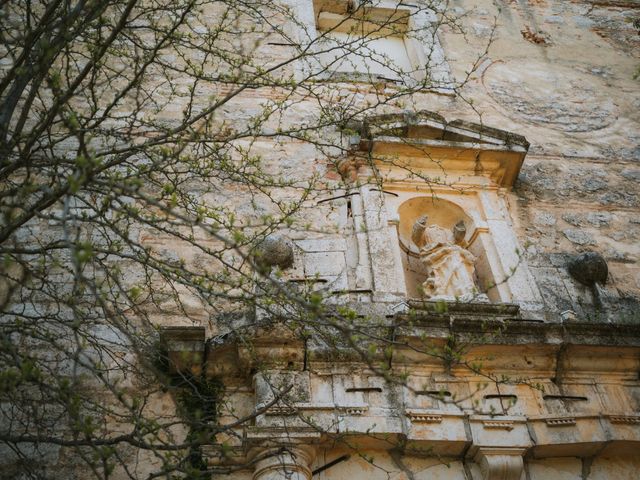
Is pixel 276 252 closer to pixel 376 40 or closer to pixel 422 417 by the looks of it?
pixel 422 417

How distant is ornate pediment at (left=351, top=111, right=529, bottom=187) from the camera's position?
5.21 metres

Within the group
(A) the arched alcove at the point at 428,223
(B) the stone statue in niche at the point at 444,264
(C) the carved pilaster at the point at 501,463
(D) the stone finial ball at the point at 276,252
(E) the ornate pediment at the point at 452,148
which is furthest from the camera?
(E) the ornate pediment at the point at 452,148

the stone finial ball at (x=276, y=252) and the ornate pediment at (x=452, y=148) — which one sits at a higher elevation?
the ornate pediment at (x=452, y=148)

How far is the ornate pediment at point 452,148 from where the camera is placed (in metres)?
5.21

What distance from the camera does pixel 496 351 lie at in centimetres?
396

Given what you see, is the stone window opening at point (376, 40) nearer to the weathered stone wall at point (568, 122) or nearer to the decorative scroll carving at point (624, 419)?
the weathered stone wall at point (568, 122)

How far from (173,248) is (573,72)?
14.5 feet

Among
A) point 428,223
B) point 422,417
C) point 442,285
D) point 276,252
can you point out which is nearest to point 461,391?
point 422,417

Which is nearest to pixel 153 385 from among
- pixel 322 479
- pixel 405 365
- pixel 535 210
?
pixel 322 479

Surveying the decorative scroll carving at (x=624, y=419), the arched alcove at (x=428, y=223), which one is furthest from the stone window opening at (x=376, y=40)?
the decorative scroll carving at (x=624, y=419)

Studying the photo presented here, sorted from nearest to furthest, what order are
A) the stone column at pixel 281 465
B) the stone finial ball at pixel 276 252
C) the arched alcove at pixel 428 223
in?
the stone column at pixel 281 465 → the stone finial ball at pixel 276 252 → the arched alcove at pixel 428 223

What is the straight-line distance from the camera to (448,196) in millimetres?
5156

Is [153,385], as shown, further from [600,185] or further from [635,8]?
[635,8]

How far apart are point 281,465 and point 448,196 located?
2.50m
